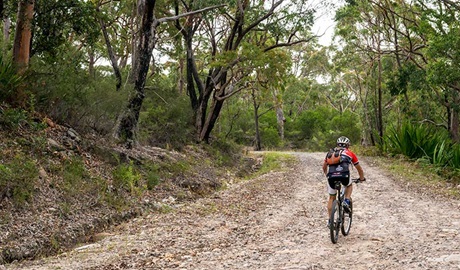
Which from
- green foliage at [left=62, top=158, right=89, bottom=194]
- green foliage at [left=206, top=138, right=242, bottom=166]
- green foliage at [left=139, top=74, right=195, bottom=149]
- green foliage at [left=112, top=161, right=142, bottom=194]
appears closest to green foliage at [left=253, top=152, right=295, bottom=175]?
green foliage at [left=206, top=138, right=242, bottom=166]

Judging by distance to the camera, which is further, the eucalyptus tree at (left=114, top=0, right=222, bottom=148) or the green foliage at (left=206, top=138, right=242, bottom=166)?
the green foliage at (left=206, top=138, right=242, bottom=166)

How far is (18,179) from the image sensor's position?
763 cm

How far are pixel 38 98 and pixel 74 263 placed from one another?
5.43 meters

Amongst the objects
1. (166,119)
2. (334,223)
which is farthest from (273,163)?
(334,223)

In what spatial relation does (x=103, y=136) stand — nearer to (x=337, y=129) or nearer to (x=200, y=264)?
(x=200, y=264)

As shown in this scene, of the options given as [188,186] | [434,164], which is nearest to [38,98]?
[188,186]

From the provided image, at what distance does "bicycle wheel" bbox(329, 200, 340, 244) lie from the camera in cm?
701

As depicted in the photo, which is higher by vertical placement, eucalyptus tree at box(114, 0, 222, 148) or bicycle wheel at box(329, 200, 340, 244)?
eucalyptus tree at box(114, 0, 222, 148)

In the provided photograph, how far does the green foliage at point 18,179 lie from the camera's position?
24.1 feet

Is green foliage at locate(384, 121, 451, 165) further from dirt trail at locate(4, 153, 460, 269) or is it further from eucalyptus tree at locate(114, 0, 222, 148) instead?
eucalyptus tree at locate(114, 0, 222, 148)

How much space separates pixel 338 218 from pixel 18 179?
512 cm

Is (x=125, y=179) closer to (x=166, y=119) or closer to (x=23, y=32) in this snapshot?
(x=23, y=32)

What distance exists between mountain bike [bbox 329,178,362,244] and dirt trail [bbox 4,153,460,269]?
166 mm

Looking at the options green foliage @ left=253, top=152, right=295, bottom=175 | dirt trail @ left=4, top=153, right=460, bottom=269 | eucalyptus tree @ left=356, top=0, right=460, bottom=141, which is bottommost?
dirt trail @ left=4, top=153, right=460, bottom=269
